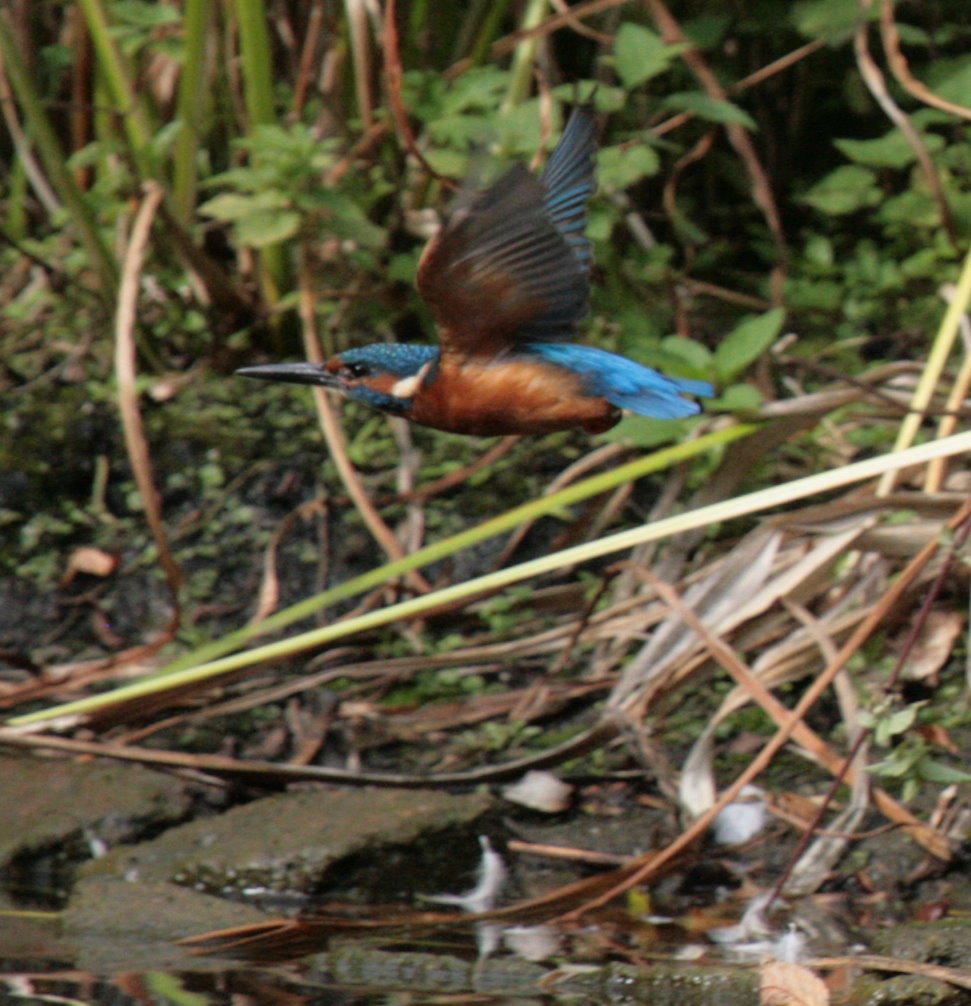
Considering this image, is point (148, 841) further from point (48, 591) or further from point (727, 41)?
point (727, 41)

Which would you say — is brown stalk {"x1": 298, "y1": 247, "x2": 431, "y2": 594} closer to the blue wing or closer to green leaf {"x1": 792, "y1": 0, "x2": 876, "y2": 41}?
green leaf {"x1": 792, "y1": 0, "x2": 876, "y2": 41}

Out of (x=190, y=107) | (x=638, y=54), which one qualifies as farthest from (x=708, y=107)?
(x=190, y=107)

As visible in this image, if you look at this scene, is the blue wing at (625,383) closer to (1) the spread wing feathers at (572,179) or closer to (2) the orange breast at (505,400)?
(2) the orange breast at (505,400)

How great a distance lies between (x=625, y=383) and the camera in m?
1.85

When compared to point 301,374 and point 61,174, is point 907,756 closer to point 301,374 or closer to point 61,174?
point 301,374

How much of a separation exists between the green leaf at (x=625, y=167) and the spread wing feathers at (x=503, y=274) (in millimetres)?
1536

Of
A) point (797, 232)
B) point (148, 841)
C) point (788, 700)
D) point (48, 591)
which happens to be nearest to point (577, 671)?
point (788, 700)

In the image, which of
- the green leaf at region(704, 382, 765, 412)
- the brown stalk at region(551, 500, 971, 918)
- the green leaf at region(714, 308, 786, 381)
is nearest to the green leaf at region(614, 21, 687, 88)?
the green leaf at region(714, 308, 786, 381)

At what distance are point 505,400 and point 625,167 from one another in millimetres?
1705

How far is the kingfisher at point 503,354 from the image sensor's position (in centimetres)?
166

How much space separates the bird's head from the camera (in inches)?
71.7

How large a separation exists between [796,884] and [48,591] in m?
1.91

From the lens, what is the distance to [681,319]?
11.3 ft

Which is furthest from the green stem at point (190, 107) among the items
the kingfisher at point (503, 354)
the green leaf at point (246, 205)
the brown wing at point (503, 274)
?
the brown wing at point (503, 274)
